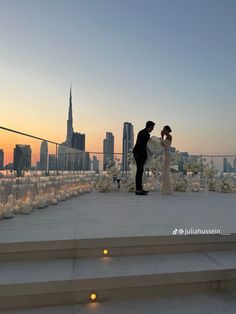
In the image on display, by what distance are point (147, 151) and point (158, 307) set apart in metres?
4.78

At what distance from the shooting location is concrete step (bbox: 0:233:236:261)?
2.05 meters

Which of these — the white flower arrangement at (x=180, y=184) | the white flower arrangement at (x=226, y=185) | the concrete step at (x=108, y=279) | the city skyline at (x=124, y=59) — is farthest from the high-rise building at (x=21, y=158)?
the white flower arrangement at (x=226, y=185)

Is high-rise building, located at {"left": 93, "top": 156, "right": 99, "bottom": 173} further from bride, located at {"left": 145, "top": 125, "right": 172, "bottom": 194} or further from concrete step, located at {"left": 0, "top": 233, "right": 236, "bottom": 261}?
concrete step, located at {"left": 0, "top": 233, "right": 236, "bottom": 261}

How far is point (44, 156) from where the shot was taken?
4.56 metres

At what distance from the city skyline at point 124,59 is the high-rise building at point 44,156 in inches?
51.6

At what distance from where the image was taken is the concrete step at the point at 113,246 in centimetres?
205

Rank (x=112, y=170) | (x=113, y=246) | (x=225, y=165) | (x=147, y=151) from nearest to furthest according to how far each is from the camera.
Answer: (x=113, y=246)
(x=147, y=151)
(x=112, y=170)
(x=225, y=165)

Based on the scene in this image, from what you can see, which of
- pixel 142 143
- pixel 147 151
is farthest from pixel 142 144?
pixel 147 151

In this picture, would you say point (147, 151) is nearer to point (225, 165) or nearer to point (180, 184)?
point (180, 184)

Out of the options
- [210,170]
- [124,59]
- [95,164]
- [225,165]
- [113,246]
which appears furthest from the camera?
[124,59]

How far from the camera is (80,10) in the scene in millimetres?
6898

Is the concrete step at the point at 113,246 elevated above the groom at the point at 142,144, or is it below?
below

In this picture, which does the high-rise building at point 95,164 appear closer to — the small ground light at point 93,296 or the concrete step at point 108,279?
the concrete step at point 108,279

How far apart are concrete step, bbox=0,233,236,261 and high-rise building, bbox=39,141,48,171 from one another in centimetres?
254
